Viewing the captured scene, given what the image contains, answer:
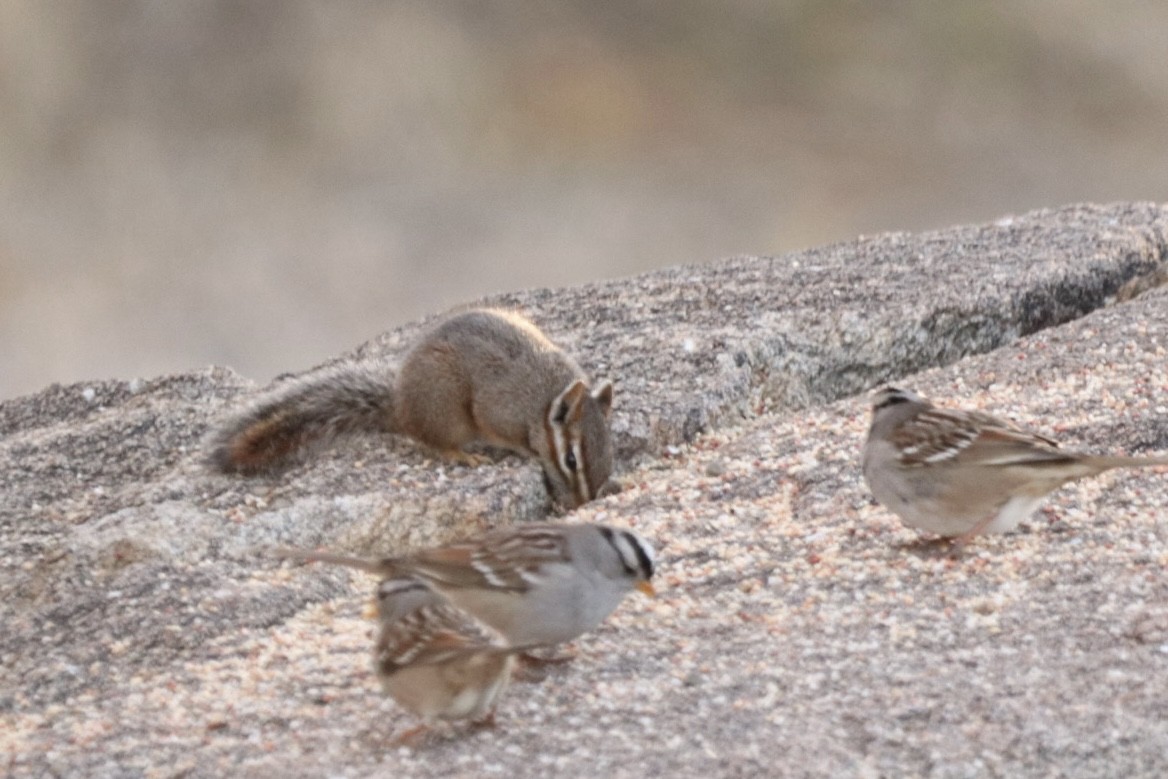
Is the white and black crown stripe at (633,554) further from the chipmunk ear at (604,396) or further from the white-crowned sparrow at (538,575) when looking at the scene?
the chipmunk ear at (604,396)

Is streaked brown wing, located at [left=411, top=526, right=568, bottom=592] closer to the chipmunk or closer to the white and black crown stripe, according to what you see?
the white and black crown stripe

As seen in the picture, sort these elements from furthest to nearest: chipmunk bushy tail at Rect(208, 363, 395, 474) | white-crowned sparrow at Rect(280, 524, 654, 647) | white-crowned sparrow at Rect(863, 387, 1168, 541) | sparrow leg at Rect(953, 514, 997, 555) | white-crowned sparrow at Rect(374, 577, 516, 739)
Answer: chipmunk bushy tail at Rect(208, 363, 395, 474), sparrow leg at Rect(953, 514, 997, 555), white-crowned sparrow at Rect(863, 387, 1168, 541), white-crowned sparrow at Rect(280, 524, 654, 647), white-crowned sparrow at Rect(374, 577, 516, 739)

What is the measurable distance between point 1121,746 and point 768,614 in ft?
3.57

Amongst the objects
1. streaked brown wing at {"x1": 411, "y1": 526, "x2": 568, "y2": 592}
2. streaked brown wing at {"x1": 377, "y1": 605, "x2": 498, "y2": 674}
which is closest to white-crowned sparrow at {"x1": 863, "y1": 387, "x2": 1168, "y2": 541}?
streaked brown wing at {"x1": 411, "y1": 526, "x2": 568, "y2": 592}

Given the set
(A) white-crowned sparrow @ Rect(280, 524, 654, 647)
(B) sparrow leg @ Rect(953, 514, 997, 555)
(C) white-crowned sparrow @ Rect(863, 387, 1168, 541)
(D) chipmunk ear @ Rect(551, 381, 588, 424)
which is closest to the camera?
(A) white-crowned sparrow @ Rect(280, 524, 654, 647)

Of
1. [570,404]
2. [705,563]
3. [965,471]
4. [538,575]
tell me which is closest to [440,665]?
[538,575]

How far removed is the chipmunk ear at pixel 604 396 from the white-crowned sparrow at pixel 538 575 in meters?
1.49

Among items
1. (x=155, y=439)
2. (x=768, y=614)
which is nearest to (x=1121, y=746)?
(x=768, y=614)

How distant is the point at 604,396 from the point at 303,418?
1080 mm

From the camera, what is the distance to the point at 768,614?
4.15m

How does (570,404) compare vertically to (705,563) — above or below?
above

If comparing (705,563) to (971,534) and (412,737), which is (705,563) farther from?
(412,737)

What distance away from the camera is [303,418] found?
226 inches

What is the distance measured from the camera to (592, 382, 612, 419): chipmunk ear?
5410mm
